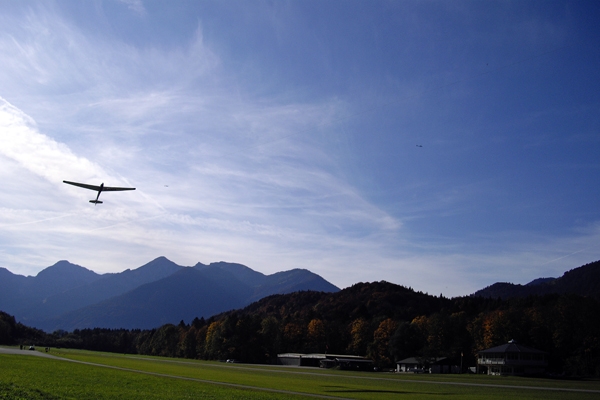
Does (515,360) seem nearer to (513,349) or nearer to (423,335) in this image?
(513,349)

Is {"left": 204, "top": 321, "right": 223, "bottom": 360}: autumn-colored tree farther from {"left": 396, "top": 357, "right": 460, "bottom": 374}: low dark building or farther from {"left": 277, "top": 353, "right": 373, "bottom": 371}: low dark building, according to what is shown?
{"left": 396, "top": 357, "right": 460, "bottom": 374}: low dark building

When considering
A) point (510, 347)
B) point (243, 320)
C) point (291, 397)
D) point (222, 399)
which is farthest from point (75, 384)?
point (243, 320)

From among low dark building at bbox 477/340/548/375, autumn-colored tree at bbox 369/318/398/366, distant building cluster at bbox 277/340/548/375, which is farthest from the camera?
autumn-colored tree at bbox 369/318/398/366

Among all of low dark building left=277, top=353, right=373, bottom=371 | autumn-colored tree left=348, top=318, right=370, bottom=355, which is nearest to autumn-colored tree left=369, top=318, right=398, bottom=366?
low dark building left=277, top=353, right=373, bottom=371

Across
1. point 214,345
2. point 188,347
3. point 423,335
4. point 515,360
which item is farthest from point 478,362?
point 188,347

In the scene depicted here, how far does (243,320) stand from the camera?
150m

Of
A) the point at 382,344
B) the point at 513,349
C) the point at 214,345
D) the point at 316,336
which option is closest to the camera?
the point at 513,349

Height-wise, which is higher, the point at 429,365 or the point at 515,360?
the point at 515,360

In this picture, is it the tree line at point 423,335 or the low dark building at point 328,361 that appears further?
the low dark building at point 328,361

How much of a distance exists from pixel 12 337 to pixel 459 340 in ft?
545

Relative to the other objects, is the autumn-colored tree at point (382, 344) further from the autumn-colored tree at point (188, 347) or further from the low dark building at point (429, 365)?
the autumn-colored tree at point (188, 347)

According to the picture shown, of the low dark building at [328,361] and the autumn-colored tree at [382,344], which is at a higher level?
the autumn-colored tree at [382,344]

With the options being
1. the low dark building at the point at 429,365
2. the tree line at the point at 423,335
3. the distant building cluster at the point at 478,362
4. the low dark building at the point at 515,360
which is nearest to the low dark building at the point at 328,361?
the distant building cluster at the point at 478,362

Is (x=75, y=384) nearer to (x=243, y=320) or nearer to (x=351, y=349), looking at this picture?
(x=351, y=349)
